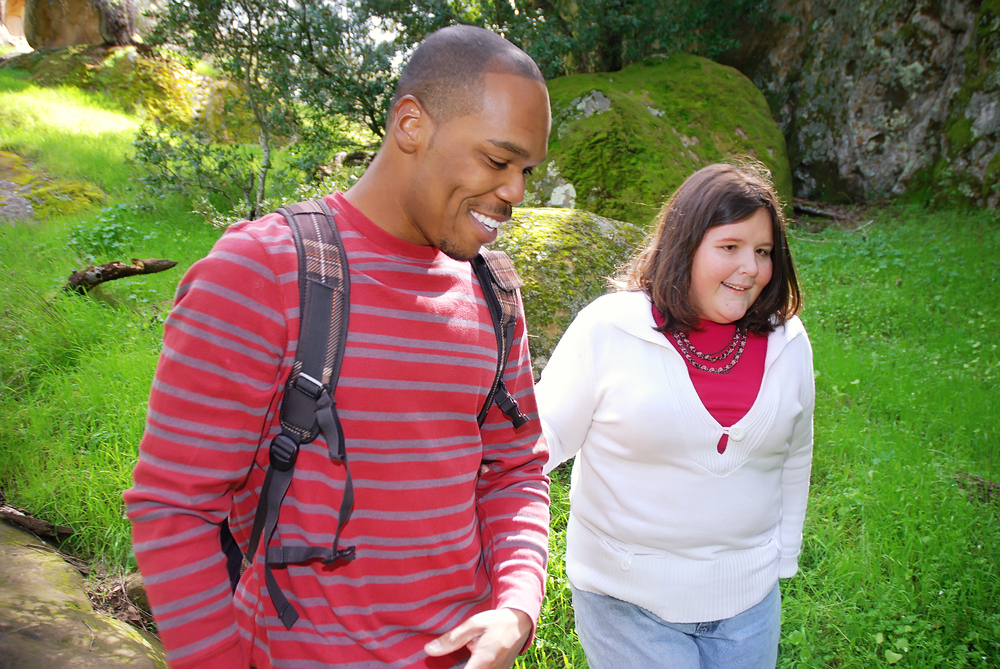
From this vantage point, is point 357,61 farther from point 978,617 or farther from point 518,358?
point 978,617

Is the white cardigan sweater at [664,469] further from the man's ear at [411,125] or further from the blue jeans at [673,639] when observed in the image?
the man's ear at [411,125]

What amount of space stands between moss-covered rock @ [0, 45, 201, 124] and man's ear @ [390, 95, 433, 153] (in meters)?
12.0

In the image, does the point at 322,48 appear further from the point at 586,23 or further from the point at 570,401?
the point at 570,401

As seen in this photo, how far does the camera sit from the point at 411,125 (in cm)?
130

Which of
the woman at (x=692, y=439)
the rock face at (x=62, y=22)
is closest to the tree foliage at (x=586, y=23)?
the woman at (x=692, y=439)

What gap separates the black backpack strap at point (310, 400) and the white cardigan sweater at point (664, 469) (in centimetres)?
80

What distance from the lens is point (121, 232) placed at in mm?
5758

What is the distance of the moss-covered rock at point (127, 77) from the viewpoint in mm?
11781

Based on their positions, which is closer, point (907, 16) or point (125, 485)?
point (125, 485)

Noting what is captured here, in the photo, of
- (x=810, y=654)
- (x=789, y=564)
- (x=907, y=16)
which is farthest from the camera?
(x=907, y=16)

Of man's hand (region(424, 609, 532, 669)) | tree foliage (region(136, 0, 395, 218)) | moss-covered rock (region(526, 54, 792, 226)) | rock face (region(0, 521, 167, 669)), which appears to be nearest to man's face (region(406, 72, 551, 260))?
man's hand (region(424, 609, 532, 669))

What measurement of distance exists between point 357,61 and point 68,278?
170 inches

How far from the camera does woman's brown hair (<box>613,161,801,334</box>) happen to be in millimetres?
1978

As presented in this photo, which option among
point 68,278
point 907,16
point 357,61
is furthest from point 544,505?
point 907,16
